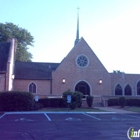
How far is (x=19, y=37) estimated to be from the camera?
51.7 meters

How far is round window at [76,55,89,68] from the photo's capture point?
3792cm

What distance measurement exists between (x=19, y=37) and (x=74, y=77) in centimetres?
1955

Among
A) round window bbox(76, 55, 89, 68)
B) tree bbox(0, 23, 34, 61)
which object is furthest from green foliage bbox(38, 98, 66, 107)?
tree bbox(0, 23, 34, 61)

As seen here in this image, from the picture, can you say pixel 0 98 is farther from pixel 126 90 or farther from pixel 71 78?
pixel 126 90

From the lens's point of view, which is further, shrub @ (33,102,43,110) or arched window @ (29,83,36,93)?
arched window @ (29,83,36,93)

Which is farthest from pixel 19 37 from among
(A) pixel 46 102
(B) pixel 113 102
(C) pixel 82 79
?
(B) pixel 113 102

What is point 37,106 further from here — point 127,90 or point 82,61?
point 127,90

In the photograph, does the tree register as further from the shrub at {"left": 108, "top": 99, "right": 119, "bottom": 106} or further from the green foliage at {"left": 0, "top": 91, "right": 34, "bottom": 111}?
the green foliage at {"left": 0, "top": 91, "right": 34, "bottom": 111}

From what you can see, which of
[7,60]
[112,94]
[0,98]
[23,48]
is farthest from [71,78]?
[23,48]

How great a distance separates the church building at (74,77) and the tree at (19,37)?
11.8 m

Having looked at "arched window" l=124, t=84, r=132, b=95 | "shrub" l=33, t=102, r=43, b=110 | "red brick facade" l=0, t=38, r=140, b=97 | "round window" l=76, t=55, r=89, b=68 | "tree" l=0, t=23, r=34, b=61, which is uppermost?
"tree" l=0, t=23, r=34, b=61

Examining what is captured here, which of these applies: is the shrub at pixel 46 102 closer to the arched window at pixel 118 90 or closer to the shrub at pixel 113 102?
the shrub at pixel 113 102

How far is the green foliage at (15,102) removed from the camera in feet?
85.8

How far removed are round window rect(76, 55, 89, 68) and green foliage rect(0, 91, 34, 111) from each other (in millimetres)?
13134
